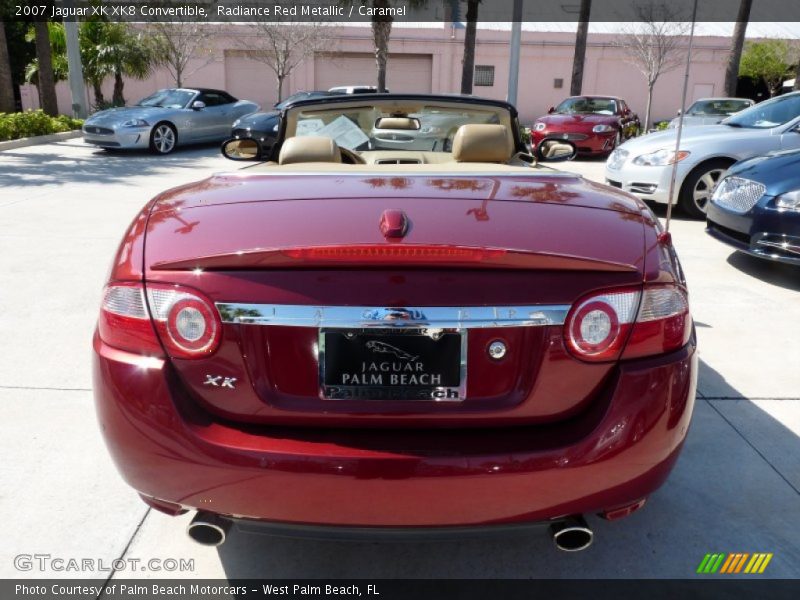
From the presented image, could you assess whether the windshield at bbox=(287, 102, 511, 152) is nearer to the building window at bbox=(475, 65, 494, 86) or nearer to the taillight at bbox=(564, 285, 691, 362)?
the taillight at bbox=(564, 285, 691, 362)

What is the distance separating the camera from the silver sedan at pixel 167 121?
14.0 metres

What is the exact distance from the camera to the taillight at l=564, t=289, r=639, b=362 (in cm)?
185

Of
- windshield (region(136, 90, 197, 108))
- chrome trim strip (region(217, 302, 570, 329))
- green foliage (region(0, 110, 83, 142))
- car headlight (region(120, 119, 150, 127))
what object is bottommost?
green foliage (region(0, 110, 83, 142))

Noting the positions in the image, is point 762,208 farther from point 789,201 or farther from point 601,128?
point 601,128

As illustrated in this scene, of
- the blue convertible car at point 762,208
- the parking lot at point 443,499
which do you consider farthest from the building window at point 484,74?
the parking lot at point 443,499

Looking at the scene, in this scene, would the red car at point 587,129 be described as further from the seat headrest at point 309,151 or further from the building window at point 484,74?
the building window at point 484,74

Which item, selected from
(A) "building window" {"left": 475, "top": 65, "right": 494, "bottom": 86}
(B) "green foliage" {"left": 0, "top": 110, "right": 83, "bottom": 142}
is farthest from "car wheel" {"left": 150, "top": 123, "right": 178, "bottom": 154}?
(A) "building window" {"left": 475, "top": 65, "right": 494, "bottom": 86}

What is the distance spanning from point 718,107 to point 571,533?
625 inches

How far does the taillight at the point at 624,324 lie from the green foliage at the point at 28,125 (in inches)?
595

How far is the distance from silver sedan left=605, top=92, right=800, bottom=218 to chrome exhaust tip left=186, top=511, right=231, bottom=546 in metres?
7.42

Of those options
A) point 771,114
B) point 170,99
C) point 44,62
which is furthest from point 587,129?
point 44,62

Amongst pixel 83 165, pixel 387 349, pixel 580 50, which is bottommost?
pixel 83 165

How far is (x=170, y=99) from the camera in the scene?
15906mm

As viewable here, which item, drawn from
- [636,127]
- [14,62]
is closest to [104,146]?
[636,127]
